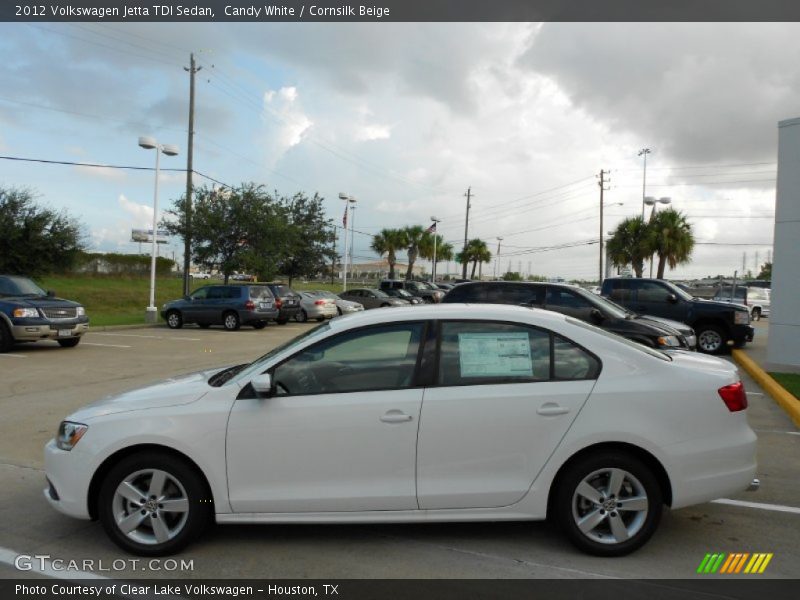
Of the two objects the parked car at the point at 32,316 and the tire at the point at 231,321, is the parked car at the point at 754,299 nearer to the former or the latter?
the tire at the point at 231,321

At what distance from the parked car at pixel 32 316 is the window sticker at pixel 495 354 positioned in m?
13.2

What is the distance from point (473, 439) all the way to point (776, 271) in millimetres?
10682

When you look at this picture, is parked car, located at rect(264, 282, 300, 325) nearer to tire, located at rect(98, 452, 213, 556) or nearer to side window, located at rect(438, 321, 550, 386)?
tire, located at rect(98, 452, 213, 556)

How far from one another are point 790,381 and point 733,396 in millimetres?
7673

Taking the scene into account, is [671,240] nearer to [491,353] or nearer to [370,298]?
[370,298]

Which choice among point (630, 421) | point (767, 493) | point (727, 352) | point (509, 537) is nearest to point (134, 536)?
point (509, 537)

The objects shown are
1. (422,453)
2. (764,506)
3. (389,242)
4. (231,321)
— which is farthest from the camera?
(389,242)

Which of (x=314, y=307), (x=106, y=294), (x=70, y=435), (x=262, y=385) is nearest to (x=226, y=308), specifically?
(x=314, y=307)

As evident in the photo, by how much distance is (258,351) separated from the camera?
52.1ft

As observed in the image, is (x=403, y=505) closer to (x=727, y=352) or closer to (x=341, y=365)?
(x=341, y=365)

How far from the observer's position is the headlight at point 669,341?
33.4ft

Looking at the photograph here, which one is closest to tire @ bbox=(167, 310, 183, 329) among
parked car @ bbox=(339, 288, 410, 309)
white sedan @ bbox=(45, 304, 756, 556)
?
parked car @ bbox=(339, 288, 410, 309)

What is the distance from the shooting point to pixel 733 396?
13.7 ft

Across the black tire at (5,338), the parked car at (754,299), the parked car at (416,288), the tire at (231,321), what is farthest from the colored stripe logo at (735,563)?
the parked car at (416,288)
